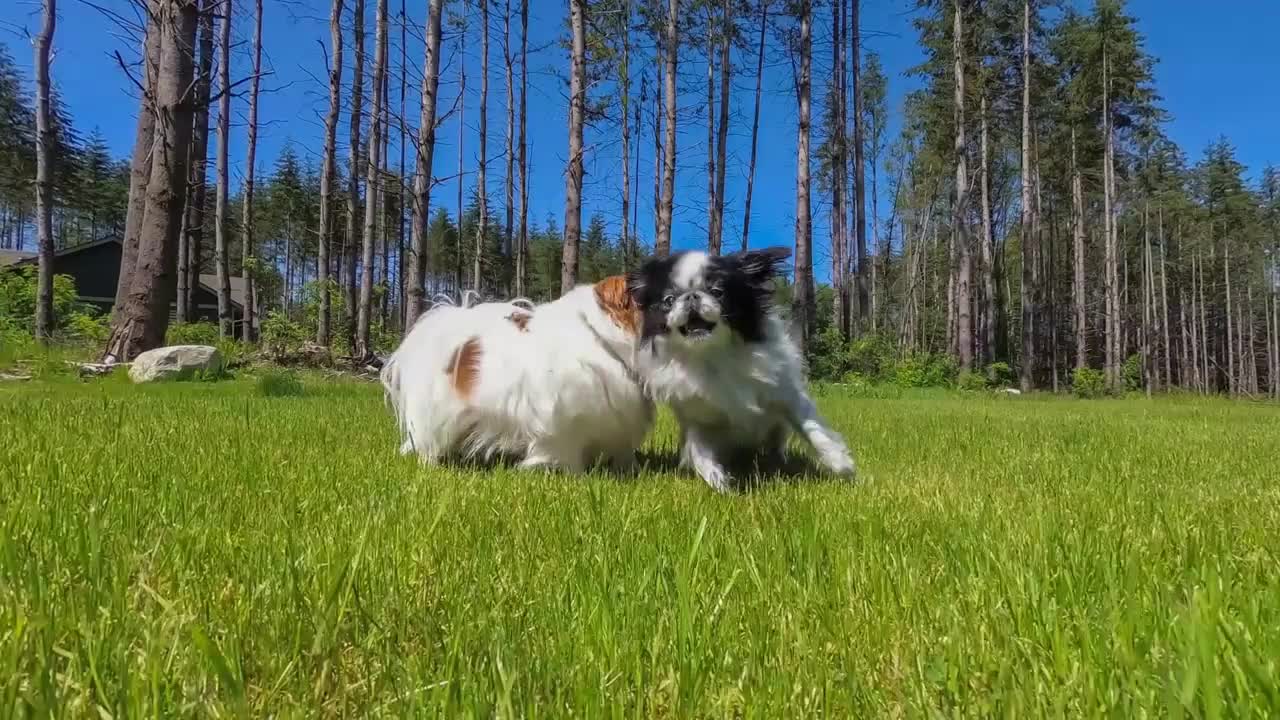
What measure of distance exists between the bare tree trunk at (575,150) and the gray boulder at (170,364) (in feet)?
17.1

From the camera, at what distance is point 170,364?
327 inches

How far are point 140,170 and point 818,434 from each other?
454 inches

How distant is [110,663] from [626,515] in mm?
1486

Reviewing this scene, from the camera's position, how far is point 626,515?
230cm

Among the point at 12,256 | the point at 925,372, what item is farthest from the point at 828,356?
the point at 12,256

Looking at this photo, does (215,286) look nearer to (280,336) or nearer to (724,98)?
(280,336)

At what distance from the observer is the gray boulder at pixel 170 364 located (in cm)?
806

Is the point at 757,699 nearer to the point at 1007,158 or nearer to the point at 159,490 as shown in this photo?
the point at 159,490

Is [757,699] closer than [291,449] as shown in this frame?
Yes

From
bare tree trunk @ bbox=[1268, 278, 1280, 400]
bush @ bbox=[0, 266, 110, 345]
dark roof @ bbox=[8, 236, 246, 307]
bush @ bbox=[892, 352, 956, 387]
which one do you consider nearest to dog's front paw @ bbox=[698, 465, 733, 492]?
bush @ bbox=[0, 266, 110, 345]

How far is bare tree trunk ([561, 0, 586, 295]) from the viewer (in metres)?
10.9

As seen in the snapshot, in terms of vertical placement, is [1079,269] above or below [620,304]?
above

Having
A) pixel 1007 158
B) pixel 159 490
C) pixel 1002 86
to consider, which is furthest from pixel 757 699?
pixel 1007 158

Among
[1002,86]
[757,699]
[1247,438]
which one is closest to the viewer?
[757,699]
